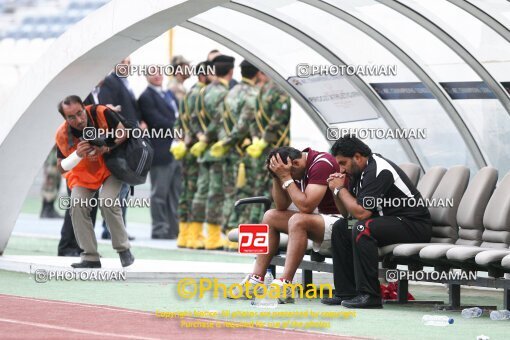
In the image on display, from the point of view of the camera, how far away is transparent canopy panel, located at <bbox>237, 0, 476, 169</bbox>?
14.0 meters

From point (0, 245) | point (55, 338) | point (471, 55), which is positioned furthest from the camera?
point (0, 245)

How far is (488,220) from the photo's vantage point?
37.2ft

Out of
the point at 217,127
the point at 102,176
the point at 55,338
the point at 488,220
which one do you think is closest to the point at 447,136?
the point at 488,220

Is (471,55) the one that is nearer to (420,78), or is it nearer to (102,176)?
(420,78)

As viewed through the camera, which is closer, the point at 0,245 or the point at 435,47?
the point at 435,47

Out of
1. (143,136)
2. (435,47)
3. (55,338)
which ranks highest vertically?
(435,47)

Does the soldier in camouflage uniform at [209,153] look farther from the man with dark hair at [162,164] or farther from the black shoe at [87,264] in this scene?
the black shoe at [87,264]

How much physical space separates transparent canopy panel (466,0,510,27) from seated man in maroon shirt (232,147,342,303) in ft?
6.78

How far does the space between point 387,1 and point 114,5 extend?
2.76 metres

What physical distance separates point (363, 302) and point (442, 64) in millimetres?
3551

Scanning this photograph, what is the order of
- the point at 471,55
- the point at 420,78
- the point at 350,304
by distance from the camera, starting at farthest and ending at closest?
the point at 420,78, the point at 471,55, the point at 350,304

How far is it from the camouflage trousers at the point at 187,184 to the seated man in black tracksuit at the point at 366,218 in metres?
7.30

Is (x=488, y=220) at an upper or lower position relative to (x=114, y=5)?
lower

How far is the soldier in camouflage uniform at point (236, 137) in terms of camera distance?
17609 mm
